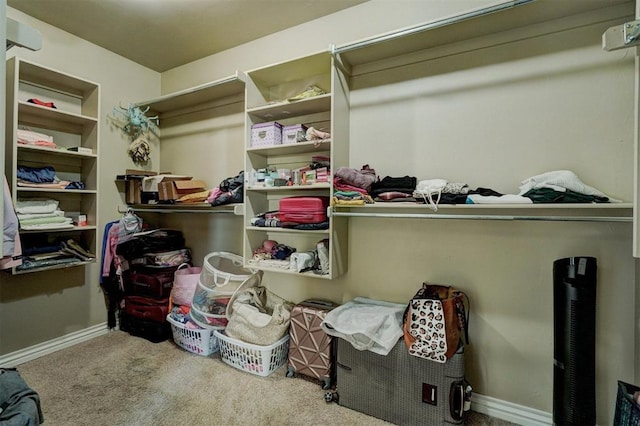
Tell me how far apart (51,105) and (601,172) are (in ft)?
12.6

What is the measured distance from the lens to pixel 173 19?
2.50m

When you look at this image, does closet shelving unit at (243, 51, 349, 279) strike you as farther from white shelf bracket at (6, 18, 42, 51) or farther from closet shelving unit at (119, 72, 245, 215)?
white shelf bracket at (6, 18, 42, 51)

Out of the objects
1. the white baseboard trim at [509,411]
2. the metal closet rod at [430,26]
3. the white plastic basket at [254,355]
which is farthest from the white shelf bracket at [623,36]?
the white plastic basket at [254,355]

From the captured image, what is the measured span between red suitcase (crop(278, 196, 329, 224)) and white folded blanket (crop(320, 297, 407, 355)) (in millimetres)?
646

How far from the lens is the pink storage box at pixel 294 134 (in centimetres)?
228

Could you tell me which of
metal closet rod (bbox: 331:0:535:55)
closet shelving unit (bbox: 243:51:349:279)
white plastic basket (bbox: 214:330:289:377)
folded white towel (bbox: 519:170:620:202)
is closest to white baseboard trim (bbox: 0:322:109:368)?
white plastic basket (bbox: 214:330:289:377)

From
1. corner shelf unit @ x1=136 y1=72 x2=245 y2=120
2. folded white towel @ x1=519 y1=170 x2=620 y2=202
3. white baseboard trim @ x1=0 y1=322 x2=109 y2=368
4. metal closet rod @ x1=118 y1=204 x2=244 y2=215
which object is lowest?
white baseboard trim @ x1=0 y1=322 x2=109 y2=368

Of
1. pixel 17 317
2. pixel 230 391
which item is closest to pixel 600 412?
pixel 230 391

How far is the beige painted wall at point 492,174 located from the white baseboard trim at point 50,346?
6 cm

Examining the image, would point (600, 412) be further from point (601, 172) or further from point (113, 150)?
point (113, 150)

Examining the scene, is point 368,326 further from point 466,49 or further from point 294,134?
point 466,49

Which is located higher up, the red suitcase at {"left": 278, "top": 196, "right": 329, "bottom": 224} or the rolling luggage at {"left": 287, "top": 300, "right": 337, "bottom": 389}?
the red suitcase at {"left": 278, "top": 196, "right": 329, "bottom": 224}

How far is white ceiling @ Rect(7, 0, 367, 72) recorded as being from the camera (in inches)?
91.0

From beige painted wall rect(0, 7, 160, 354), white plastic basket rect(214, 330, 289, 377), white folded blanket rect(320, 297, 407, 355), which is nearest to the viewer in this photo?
white folded blanket rect(320, 297, 407, 355)
